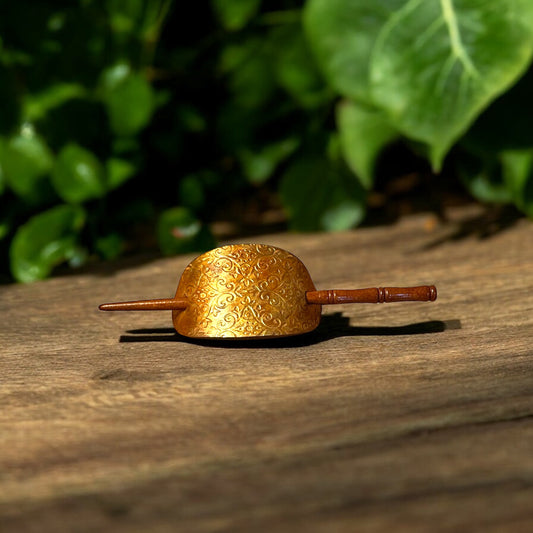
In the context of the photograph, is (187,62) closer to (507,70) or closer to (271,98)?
(271,98)

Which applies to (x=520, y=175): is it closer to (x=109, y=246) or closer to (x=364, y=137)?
(x=364, y=137)

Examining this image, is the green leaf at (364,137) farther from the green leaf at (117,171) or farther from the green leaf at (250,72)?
the green leaf at (117,171)

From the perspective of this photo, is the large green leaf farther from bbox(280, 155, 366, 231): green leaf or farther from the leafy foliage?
bbox(280, 155, 366, 231): green leaf

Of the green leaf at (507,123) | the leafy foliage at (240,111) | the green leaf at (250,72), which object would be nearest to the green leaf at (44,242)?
the leafy foliage at (240,111)

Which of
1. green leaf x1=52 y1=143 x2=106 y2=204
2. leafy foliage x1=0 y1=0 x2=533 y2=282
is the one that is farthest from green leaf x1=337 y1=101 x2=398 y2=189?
green leaf x1=52 y1=143 x2=106 y2=204

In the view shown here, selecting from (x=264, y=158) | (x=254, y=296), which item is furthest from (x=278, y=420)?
(x=264, y=158)

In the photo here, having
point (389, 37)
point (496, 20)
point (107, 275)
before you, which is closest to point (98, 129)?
point (107, 275)

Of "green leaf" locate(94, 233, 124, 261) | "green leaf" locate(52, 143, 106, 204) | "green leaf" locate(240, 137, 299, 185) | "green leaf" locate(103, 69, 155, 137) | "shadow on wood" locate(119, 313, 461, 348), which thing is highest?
"green leaf" locate(103, 69, 155, 137)
